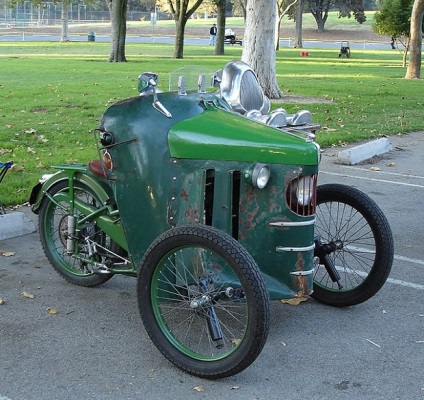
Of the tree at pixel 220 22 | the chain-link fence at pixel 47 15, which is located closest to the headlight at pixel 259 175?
the tree at pixel 220 22

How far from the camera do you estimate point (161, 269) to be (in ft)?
13.5

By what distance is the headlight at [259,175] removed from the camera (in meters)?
4.14

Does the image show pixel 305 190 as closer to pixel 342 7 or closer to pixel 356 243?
pixel 356 243

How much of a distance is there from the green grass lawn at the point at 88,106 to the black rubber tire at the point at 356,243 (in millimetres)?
1986

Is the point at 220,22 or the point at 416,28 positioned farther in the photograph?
the point at 220,22

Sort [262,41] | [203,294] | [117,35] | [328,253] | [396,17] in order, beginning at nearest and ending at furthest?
1. [203,294]
2. [328,253]
3. [262,41]
4. [396,17]
5. [117,35]

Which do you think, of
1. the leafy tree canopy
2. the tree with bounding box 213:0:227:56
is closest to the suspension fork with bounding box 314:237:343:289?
the leafy tree canopy

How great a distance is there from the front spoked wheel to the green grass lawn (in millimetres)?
2914

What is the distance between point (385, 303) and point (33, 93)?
13.2m

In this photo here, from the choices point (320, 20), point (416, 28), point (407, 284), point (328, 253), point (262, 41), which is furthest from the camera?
point (320, 20)

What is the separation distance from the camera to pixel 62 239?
5387mm

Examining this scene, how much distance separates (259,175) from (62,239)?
1.82 m

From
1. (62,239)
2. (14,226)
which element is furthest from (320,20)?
(62,239)

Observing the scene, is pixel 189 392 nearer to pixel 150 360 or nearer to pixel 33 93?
pixel 150 360
